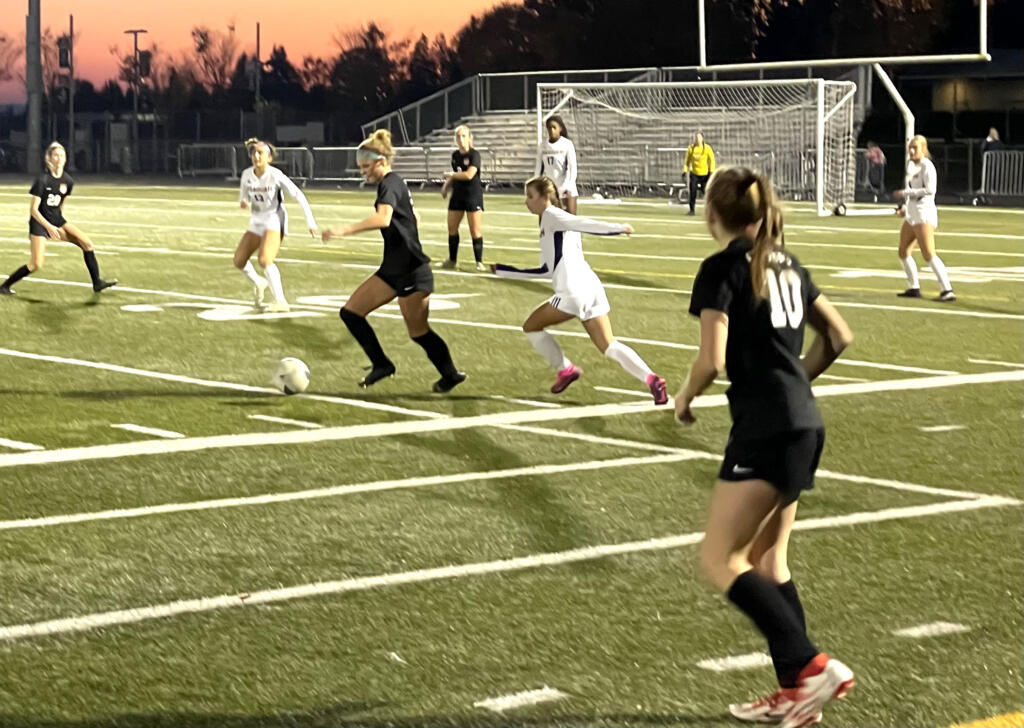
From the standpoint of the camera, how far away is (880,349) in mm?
15789

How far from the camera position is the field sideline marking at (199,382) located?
12.4 metres

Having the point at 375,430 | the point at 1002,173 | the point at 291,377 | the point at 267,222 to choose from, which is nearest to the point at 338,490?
the point at 375,430

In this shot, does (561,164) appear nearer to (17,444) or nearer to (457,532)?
(17,444)

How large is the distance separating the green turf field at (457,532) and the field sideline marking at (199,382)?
0.17ft

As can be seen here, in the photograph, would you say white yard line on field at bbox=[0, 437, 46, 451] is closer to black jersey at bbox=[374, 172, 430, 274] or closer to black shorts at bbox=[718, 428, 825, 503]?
black jersey at bbox=[374, 172, 430, 274]

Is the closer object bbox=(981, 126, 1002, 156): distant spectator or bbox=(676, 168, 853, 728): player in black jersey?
bbox=(676, 168, 853, 728): player in black jersey

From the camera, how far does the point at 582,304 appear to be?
1271 centimetres

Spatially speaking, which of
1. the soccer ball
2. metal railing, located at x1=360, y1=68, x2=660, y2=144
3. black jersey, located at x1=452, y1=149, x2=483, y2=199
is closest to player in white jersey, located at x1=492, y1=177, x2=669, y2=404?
the soccer ball

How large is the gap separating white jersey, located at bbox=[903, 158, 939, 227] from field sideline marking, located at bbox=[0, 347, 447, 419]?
348 inches

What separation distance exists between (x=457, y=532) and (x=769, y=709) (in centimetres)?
306

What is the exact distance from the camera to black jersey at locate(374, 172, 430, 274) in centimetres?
1303

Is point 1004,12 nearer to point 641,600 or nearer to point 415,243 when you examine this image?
point 415,243

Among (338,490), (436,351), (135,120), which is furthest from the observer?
(135,120)

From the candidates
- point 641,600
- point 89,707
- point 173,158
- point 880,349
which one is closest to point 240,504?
point 641,600
